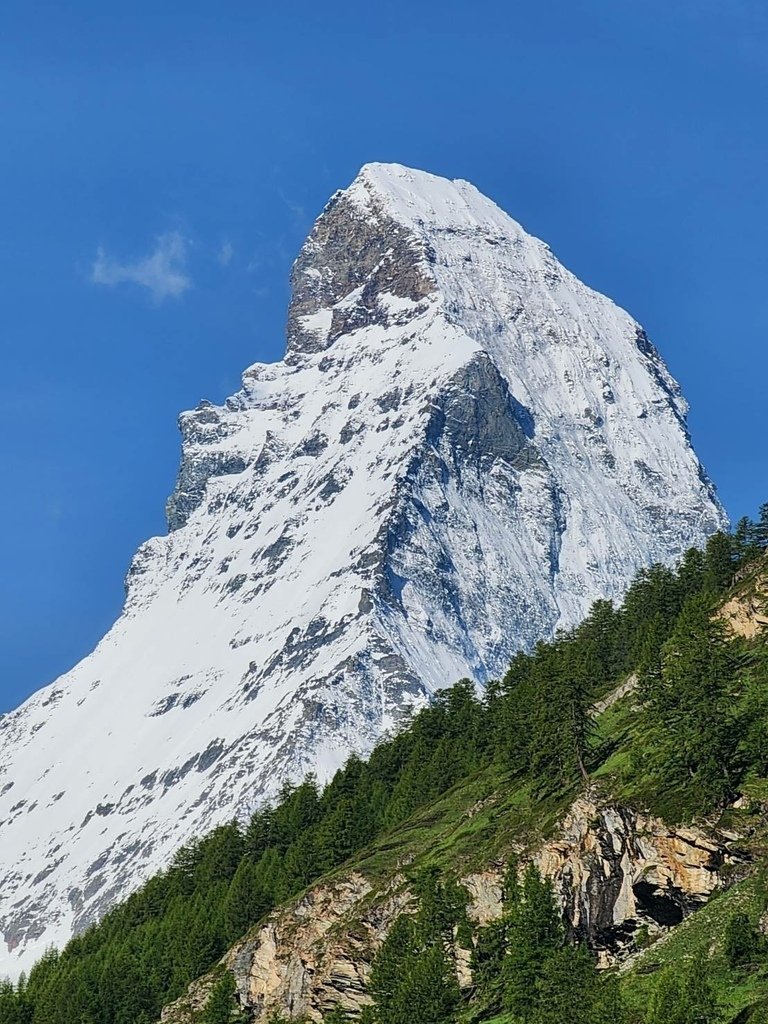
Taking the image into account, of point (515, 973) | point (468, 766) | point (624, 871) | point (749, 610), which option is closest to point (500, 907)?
point (624, 871)

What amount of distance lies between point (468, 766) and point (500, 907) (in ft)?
125

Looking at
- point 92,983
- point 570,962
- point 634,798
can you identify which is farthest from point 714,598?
point 92,983

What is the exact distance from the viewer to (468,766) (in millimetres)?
133500

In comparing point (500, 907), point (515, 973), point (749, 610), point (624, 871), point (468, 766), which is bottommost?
point (515, 973)

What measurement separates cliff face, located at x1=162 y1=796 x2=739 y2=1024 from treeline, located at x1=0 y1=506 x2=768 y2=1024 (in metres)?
3.37

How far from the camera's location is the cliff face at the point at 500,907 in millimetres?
83500

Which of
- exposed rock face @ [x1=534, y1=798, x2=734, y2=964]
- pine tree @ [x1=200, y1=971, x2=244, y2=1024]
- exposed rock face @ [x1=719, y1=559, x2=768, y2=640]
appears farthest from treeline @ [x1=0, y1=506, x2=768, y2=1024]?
pine tree @ [x1=200, y1=971, x2=244, y2=1024]

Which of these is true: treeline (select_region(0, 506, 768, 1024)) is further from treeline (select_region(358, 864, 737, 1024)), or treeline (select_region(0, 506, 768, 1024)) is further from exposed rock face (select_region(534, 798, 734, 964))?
treeline (select_region(358, 864, 737, 1024))

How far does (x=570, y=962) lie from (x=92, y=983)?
7031cm

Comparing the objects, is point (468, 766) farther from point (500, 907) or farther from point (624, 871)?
point (624, 871)

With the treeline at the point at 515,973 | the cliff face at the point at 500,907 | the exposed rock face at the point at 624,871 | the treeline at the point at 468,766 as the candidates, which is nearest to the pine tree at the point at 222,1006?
the treeline at the point at 515,973

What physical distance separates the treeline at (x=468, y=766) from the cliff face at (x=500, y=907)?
3368mm

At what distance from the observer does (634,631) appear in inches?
5512

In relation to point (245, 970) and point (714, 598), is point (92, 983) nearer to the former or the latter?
point (245, 970)
